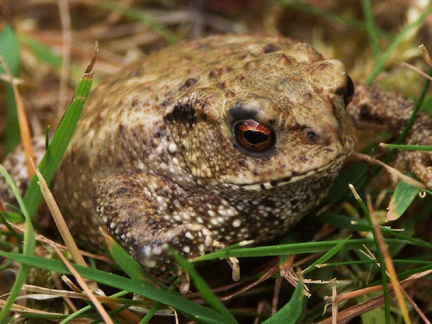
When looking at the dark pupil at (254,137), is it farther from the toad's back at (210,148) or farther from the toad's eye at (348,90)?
the toad's eye at (348,90)

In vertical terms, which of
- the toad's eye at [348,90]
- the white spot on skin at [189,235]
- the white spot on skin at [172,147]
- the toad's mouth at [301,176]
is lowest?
the white spot on skin at [189,235]

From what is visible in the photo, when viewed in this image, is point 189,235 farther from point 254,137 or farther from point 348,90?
point 348,90

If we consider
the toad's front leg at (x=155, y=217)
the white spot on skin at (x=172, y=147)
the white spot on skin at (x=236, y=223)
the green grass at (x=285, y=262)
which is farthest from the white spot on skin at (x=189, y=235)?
the white spot on skin at (x=172, y=147)

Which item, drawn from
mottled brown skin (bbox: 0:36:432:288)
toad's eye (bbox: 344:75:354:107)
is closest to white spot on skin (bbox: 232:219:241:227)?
mottled brown skin (bbox: 0:36:432:288)

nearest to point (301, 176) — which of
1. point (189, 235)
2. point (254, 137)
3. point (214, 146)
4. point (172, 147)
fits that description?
point (254, 137)

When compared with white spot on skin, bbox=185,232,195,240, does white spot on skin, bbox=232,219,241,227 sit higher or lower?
lower

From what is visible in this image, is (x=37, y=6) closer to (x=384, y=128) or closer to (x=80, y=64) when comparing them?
(x=80, y=64)

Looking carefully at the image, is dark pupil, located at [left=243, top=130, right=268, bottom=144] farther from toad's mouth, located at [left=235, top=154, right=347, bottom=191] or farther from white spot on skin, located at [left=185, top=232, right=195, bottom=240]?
white spot on skin, located at [left=185, top=232, right=195, bottom=240]
